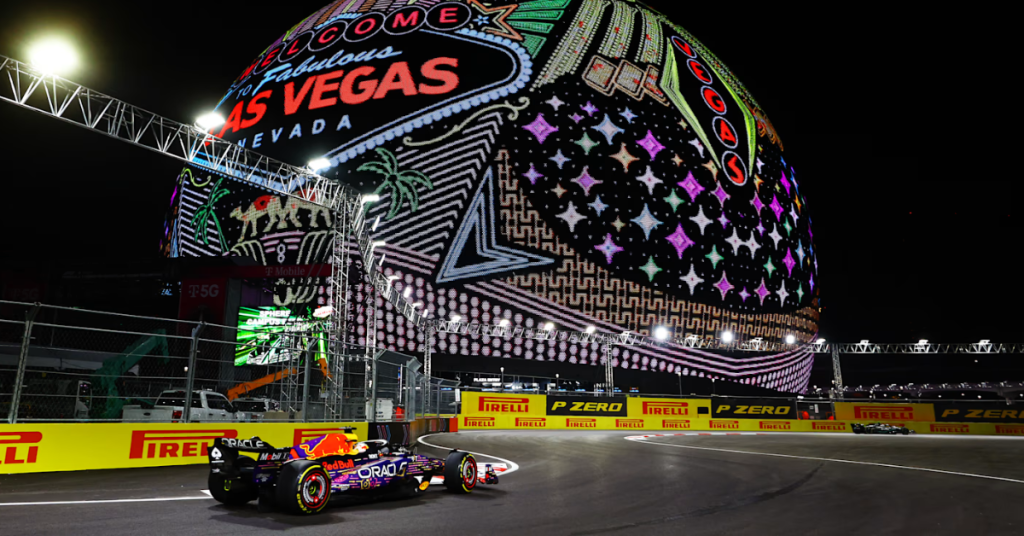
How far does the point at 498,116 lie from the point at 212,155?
2891cm

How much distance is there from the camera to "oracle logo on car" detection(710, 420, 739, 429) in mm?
37250

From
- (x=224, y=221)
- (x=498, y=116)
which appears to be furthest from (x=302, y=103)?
(x=498, y=116)

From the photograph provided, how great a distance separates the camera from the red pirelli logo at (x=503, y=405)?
34.1 metres

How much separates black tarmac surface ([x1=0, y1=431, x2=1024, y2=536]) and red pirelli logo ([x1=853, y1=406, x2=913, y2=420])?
2840 centimetres

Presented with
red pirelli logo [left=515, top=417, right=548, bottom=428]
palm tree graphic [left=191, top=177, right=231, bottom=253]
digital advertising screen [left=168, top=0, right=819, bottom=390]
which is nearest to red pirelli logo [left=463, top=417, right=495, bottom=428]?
red pirelli logo [left=515, top=417, right=548, bottom=428]

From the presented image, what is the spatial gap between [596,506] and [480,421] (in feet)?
88.8

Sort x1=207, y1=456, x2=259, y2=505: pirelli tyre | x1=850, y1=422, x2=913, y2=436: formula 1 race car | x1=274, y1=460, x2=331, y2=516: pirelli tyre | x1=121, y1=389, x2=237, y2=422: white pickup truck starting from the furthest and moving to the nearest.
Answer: x1=850, y1=422, x2=913, y2=436: formula 1 race car < x1=121, y1=389, x2=237, y2=422: white pickup truck < x1=207, y1=456, x2=259, y2=505: pirelli tyre < x1=274, y1=460, x2=331, y2=516: pirelli tyre

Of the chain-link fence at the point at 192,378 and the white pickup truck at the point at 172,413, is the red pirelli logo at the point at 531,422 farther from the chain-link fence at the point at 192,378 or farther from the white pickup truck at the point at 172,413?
the white pickup truck at the point at 172,413

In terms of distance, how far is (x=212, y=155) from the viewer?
21312 mm

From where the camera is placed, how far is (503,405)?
34375mm

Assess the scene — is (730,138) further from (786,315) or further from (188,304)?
(188,304)

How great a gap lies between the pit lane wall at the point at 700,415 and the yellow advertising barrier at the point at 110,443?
2207cm

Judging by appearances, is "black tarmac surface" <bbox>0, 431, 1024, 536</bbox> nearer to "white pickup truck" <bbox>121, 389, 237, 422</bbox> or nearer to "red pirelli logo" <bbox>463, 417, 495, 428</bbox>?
"white pickup truck" <bbox>121, 389, 237, 422</bbox>

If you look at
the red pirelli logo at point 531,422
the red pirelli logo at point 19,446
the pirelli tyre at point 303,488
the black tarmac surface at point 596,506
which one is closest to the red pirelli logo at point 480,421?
the red pirelli logo at point 531,422
